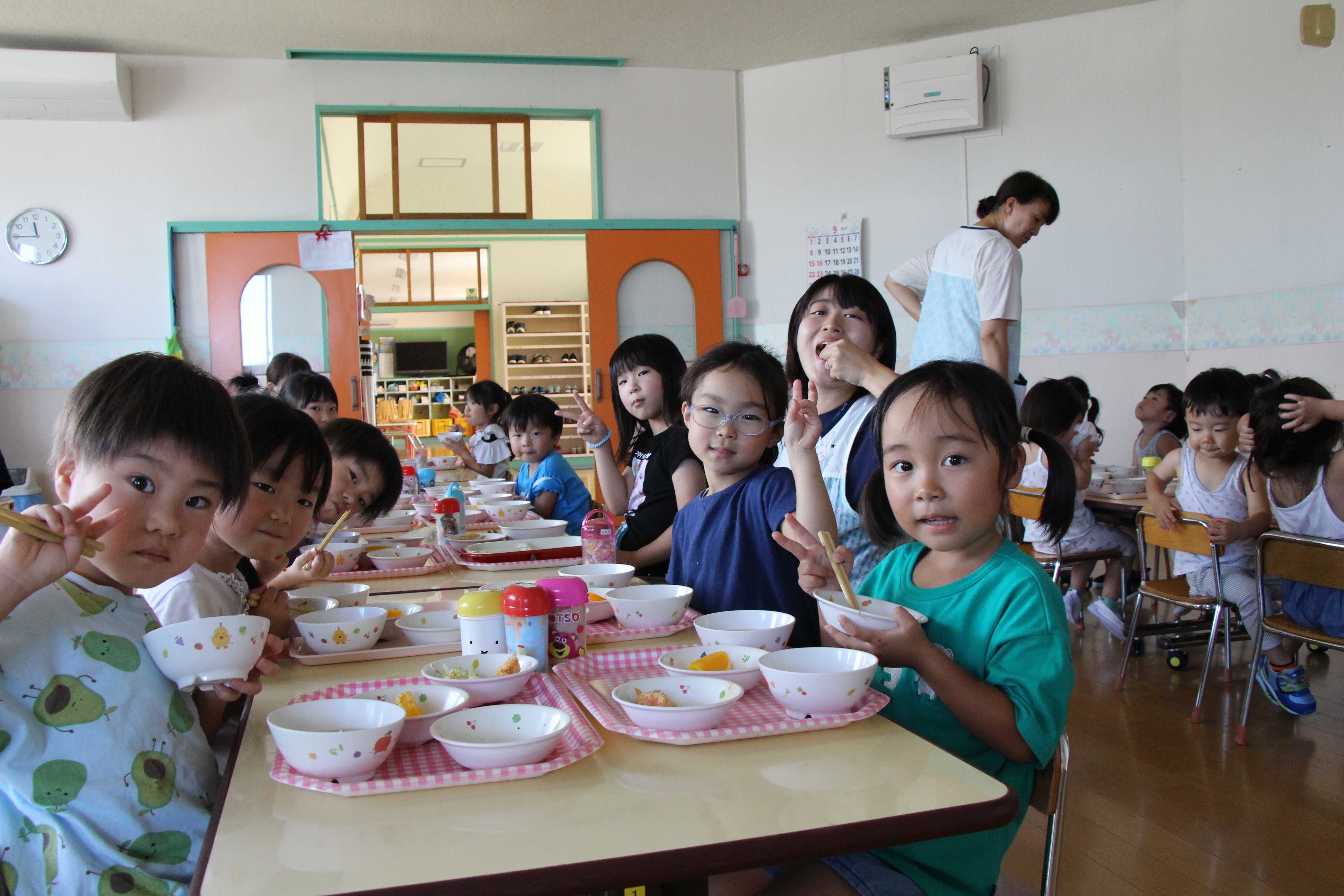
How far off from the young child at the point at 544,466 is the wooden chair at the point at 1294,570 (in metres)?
1.95

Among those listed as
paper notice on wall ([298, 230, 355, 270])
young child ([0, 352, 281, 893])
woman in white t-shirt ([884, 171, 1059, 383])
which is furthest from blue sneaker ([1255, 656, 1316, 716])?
paper notice on wall ([298, 230, 355, 270])

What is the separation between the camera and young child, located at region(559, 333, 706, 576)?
2.38m

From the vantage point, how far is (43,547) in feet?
2.89

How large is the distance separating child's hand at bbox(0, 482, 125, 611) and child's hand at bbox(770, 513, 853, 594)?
0.84m

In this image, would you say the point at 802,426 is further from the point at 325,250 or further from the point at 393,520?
the point at 325,250

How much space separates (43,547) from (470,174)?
27.0ft

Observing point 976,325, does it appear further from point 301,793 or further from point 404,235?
point 404,235

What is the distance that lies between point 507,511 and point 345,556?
85cm

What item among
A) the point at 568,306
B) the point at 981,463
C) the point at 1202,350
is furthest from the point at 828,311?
the point at 568,306

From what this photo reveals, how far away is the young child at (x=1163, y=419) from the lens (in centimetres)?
464

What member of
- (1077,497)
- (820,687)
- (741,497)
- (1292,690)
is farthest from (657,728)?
(1077,497)

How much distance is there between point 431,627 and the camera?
1399 mm

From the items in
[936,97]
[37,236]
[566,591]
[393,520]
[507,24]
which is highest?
[507,24]

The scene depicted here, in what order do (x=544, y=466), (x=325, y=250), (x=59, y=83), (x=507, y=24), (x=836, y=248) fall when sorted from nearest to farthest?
(x=544, y=466)
(x=59, y=83)
(x=507, y=24)
(x=325, y=250)
(x=836, y=248)
